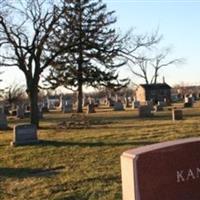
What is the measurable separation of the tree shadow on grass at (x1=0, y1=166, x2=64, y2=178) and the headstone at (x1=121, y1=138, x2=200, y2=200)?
283 inches

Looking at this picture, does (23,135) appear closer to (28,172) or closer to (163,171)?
(28,172)

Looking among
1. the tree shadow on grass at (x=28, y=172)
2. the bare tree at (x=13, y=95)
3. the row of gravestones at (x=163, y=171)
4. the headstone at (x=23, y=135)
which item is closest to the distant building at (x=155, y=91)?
the bare tree at (x=13, y=95)

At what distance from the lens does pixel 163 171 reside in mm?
4402

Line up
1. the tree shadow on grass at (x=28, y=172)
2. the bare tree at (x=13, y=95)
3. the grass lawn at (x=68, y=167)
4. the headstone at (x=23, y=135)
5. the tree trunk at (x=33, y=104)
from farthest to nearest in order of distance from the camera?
the bare tree at (x=13, y=95) → the tree trunk at (x=33, y=104) → the headstone at (x=23, y=135) → the tree shadow on grass at (x=28, y=172) → the grass lawn at (x=68, y=167)

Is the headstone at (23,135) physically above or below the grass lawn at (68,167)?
above

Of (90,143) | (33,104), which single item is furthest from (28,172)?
(33,104)

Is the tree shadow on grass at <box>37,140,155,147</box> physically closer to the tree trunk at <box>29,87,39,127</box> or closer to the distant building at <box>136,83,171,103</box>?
the tree trunk at <box>29,87,39,127</box>

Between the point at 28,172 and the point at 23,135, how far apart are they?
19.3ft

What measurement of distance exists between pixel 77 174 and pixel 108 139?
7.12m

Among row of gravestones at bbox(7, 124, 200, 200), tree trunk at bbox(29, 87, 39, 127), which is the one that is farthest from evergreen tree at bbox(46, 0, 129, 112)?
row of gravestones at bbox(7, 124, 200, 200)

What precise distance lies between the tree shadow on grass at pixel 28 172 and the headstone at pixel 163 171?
7.18m

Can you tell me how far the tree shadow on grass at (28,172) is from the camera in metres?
11.6

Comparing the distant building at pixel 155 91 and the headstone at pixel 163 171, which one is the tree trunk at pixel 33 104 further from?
the distant building at pixel 155 91

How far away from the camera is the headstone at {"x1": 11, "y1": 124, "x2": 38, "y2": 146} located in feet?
58.4
